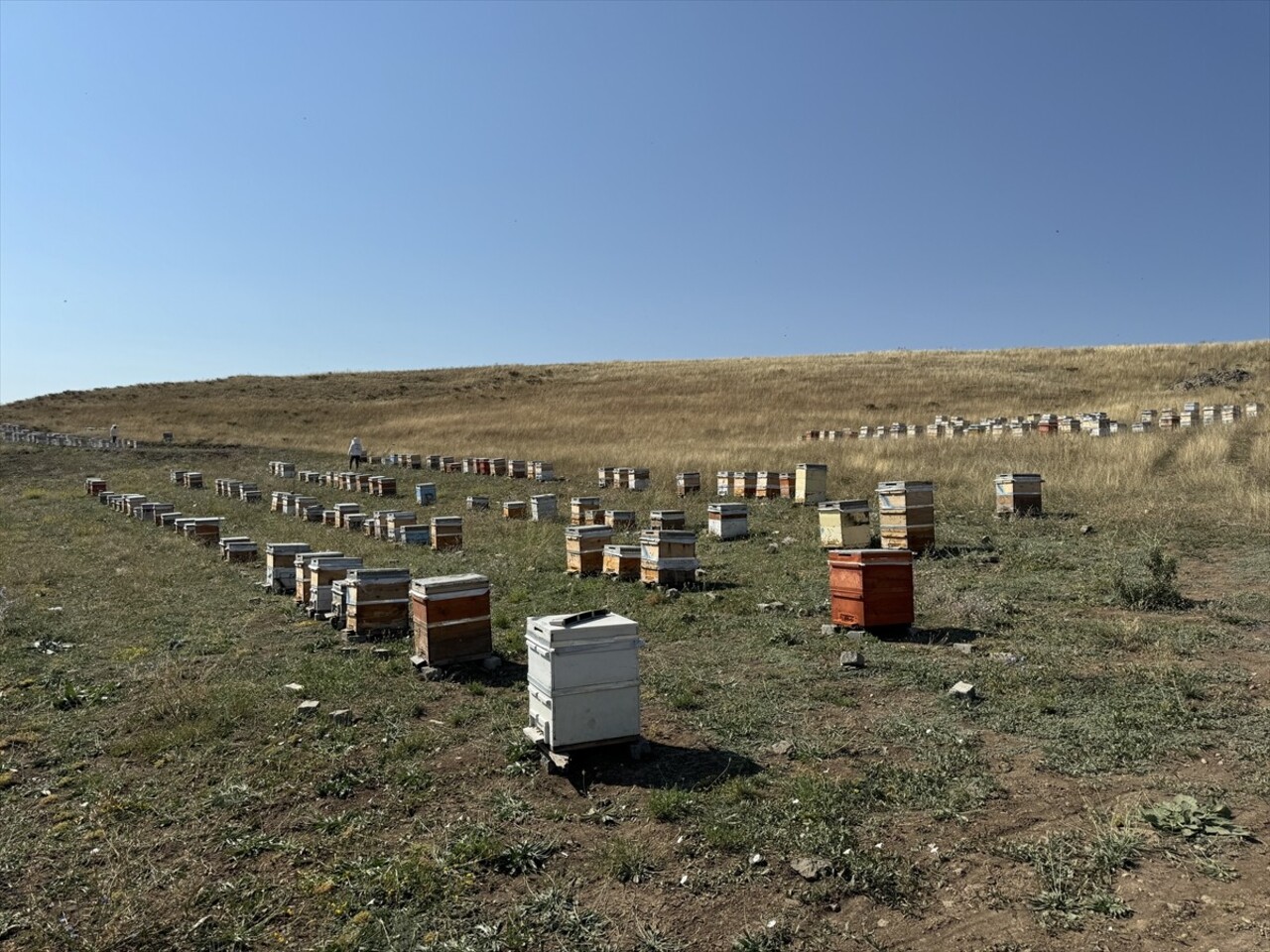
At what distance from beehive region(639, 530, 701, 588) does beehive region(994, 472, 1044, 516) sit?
305 inches

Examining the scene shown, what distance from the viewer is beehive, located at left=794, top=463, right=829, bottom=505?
20.0 meters

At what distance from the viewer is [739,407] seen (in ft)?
181

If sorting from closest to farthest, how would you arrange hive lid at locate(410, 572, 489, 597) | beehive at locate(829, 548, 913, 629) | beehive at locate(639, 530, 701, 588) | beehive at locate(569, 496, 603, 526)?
hive lid at locate(410, 572, 489, 597)
beehive at locate(829, 548, 913, 629)
beehive at locate(639, 530, 701, 588)
beehive at locate(569, 496, 603, 526)

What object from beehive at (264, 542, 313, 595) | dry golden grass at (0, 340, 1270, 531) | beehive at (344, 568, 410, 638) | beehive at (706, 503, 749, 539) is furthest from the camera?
dry golden grass at (0, 340, 1270, 531)

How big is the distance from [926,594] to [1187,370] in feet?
183

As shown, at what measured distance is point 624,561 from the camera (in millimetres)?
13312

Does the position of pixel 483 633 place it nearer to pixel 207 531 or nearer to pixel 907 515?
pixel 907 515

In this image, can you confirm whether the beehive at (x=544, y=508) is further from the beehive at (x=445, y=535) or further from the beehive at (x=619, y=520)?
the beehive at (x=445, y=535)

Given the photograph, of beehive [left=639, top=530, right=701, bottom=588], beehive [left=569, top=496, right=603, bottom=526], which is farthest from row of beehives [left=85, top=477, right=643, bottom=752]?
beehive [left=569, top=496, right=603, bottom=526]

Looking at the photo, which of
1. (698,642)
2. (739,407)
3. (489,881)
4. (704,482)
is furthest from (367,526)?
(739,407)

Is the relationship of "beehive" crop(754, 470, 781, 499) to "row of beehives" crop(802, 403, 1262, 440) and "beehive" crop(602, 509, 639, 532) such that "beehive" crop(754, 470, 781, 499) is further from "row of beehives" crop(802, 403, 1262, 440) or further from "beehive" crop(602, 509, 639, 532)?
"row of beehives" crop(802, 403, 1262, 440)

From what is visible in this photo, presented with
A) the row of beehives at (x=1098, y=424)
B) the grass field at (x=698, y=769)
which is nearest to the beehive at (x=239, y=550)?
the grass field at (x=698, y=769)

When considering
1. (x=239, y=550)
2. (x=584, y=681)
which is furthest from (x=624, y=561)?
(x=239, y=550)

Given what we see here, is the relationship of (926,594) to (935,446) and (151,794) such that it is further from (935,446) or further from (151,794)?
(935,446)
